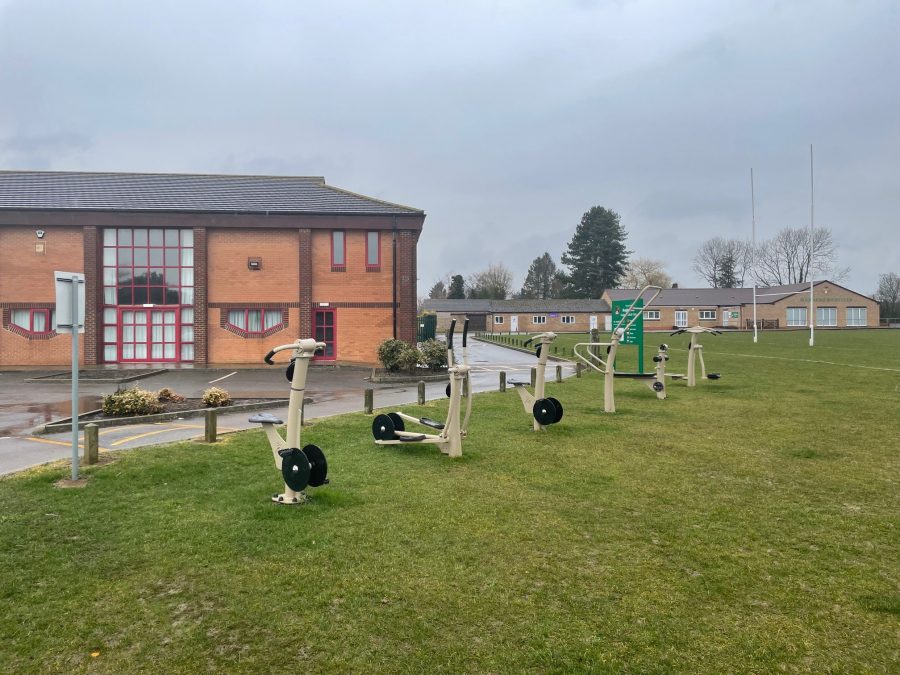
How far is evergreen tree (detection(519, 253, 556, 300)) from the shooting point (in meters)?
112

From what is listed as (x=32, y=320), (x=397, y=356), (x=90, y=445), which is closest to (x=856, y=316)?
(x=397, y=356)

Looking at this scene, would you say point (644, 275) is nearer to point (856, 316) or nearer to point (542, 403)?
point (856, 316)

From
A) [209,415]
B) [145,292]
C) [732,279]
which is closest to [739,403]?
[209,415]

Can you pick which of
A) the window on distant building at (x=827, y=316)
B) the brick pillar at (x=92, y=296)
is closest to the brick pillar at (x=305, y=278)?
the brick pillar at (x=92, y=296)

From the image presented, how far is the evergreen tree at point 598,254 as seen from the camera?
87312 millimetres

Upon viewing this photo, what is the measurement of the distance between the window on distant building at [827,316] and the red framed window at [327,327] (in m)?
67.7

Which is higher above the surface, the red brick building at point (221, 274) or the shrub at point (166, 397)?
the red brick building at point (221, 274)

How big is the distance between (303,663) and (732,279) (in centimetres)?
10827

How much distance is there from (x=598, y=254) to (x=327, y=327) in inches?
2683

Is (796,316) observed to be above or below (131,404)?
above

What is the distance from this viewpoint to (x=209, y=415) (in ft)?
29.9

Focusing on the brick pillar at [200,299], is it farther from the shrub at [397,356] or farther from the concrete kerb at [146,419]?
the concrete kerb at [146,419]

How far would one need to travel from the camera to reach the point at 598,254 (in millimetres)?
87625

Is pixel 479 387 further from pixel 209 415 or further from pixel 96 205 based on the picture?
pixel 96 205
